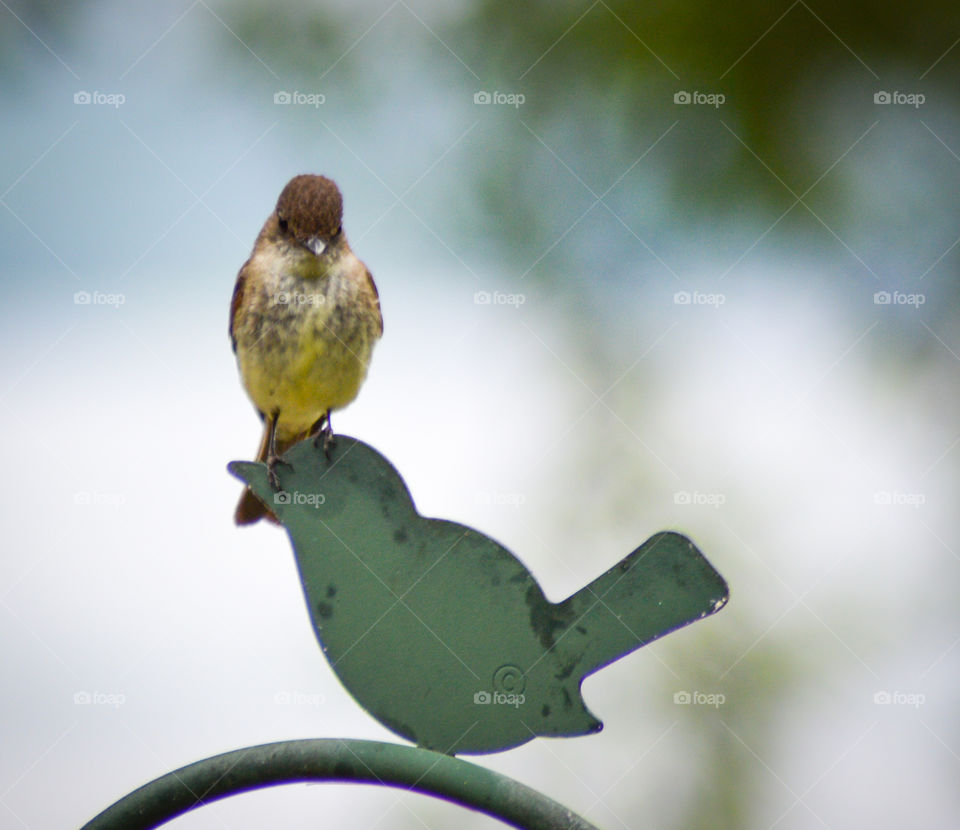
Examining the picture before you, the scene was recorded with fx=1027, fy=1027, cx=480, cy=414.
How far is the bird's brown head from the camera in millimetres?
2639

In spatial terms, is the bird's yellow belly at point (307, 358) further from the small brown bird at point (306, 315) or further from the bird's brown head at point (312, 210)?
the bird's brown head at point (312, 210)

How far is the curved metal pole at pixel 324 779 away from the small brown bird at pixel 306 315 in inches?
47.2

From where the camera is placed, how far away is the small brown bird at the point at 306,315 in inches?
105

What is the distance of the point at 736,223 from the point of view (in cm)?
496

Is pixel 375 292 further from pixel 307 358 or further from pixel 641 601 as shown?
pixel 641 601

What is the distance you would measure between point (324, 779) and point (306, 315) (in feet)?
4.85

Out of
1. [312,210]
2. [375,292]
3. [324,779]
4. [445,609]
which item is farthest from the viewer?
[375,292]

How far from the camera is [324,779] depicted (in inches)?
58.4

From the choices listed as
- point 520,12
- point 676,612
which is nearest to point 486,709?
point 676,612

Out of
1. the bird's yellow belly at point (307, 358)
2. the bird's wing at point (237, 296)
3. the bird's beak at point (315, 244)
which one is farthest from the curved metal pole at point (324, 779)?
the bird's wing at point (237, 296)

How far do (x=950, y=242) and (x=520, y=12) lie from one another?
8.07ft

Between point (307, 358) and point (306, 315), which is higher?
point (306, 315)

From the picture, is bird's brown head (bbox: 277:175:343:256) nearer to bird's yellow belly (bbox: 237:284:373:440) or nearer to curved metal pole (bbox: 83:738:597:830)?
bird's yellow belly (bbox: 237:284:373:440)

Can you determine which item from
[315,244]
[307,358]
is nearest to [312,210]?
[315,244]
